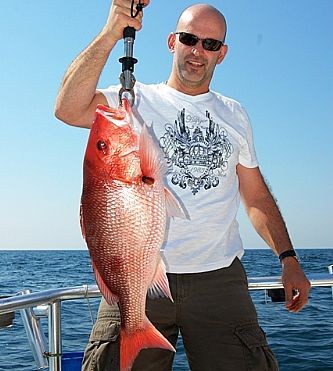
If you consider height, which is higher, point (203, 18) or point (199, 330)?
point (203, 18)

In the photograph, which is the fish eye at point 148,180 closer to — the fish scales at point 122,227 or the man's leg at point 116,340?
the fish scales at point 122,227

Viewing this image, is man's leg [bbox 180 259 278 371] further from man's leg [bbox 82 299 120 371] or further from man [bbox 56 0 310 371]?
man's leg [bbox 82 299 120 371]

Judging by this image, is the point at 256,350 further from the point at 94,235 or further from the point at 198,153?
the point at 94,235

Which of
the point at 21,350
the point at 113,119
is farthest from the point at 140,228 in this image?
the point at 21,350

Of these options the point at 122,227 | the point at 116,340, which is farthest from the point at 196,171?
the point at 122,227

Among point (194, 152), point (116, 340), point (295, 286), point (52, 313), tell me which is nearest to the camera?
point (116, 340)

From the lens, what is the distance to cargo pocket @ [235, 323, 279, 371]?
9.63 feet

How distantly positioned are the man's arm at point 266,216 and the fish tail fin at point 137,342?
1177 millimetres

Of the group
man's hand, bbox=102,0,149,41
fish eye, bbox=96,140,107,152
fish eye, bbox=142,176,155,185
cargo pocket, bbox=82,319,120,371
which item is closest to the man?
cargo pocket, bbox=82,319,120,371

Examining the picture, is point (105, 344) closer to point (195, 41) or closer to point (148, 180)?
point (148, 180)

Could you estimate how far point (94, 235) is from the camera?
2154mm

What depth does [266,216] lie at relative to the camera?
3439 millimetres

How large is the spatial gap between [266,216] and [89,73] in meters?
1.36

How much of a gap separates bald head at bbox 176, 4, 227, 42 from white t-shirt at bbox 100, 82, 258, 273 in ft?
1.06
